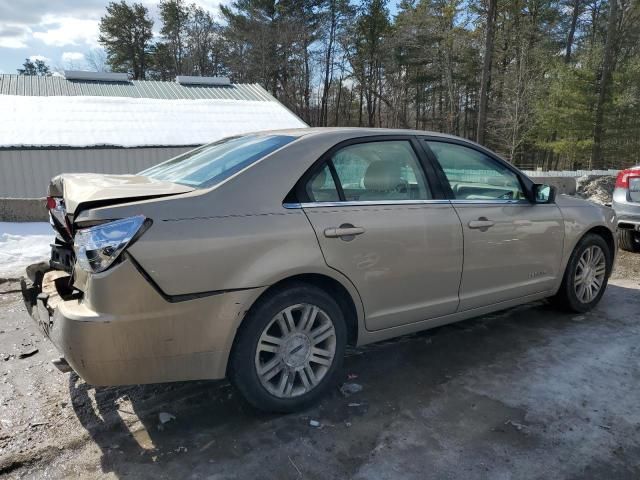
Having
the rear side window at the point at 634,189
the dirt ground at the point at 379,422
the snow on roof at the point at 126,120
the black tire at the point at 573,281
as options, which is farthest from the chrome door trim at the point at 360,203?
the snow on roof at the point at 126,120

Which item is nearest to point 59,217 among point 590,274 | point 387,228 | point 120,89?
point 387,228

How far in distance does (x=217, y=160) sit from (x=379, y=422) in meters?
1.86

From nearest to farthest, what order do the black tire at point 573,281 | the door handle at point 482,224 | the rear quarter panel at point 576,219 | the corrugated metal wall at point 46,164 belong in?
the door handle at point 482,224
the rear quarter panel at point 576,219
the black tire at point 573,281
the corrugated metal wall at point 46,164

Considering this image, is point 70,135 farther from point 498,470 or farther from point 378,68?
point 378,68

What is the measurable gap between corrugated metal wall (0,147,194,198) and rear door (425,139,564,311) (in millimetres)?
16589

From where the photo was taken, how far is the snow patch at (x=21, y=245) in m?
6.36

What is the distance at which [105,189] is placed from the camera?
105 inches

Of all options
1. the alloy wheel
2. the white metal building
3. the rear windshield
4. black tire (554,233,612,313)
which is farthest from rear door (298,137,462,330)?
the white metal building

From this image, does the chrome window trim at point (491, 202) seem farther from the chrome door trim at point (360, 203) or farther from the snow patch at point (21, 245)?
the snow patch at point (21, 245)

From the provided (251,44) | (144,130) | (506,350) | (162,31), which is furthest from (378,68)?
(506,350)

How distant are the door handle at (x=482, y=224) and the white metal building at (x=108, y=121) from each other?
11.7 meters

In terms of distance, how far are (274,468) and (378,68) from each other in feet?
145

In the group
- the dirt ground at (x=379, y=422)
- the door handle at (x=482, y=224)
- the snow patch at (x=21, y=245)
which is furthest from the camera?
the snow patch at (x=21, y=245)

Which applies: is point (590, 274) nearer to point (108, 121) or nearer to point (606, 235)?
point (606, 235)
